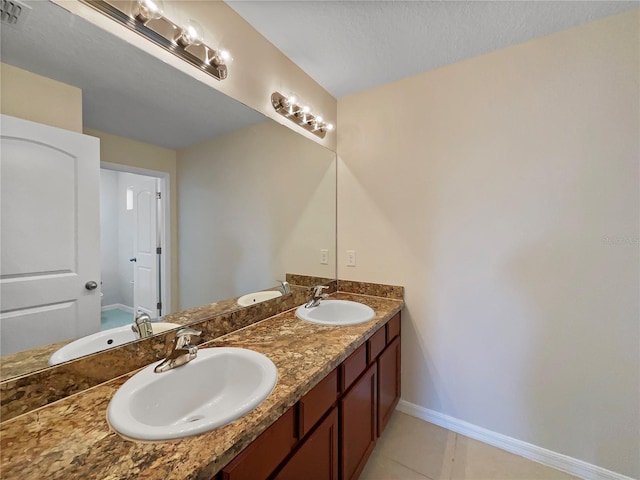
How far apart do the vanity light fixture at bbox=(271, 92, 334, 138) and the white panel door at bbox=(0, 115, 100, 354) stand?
40.2 inches

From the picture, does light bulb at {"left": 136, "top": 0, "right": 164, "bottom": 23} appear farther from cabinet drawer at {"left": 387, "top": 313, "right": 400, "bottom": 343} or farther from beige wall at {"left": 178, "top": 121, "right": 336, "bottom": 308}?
cabinet drawer at {"left": 387, "top": 313, "right": 400, "bottom": 343}

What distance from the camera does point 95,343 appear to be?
896 mm

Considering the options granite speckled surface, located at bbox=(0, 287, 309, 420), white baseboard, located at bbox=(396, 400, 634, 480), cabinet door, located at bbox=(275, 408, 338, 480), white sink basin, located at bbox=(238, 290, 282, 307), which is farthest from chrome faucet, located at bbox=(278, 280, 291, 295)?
white baseboard, located at bbox=(396, 400, 634, 480)

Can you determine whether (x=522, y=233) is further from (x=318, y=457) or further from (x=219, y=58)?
(x=219, y=58)

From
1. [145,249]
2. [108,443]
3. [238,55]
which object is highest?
[238,55]

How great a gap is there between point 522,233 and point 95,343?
2077mm

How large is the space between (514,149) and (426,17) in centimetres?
87

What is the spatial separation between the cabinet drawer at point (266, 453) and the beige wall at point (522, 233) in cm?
127

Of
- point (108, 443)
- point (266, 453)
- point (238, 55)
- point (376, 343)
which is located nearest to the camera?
point (108, 443)

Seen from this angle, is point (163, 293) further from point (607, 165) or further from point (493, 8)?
point (607, 165)

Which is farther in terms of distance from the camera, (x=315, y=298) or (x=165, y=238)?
(x=315, y=298)

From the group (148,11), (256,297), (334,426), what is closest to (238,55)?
(148,11)

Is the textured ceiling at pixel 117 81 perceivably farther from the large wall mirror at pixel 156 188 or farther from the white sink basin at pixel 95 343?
the white sink basin at pixel 95 343

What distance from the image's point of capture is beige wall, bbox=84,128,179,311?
0.92 m
